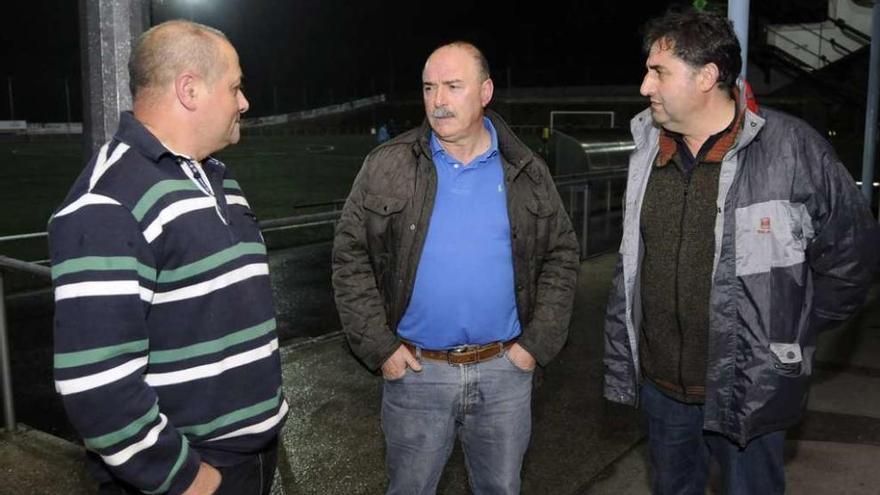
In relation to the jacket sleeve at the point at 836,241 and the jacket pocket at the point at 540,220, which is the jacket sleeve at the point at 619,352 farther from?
the jacket sleeve at the point at 836,241

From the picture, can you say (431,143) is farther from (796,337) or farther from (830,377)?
(830,377)

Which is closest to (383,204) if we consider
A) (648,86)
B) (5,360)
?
(648,86)

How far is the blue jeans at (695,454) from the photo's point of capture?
9.03 feet

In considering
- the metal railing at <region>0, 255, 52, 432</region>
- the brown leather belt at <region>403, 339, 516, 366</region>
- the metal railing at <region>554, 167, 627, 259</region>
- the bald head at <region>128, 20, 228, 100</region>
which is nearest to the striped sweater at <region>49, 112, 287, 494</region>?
the bald head at <region>128, 20, 228, 100</region>

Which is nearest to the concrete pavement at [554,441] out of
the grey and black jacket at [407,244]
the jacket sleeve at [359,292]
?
the grey and black jacket at [407,244]

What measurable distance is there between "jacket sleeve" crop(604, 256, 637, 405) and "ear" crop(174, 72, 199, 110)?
1.68m

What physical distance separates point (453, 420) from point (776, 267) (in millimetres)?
1205

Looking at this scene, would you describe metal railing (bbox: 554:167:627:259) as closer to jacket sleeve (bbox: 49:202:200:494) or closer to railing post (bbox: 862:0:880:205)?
railing post (bbox: 862:0:880:205)

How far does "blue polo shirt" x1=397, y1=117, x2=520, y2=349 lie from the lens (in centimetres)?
285

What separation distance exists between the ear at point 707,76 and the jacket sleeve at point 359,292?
3.88ft

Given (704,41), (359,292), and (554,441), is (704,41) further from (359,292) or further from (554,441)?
(554,441)

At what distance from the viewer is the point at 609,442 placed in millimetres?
4422

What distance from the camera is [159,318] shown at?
1852 mm

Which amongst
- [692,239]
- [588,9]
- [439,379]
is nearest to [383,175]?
[439,379]
